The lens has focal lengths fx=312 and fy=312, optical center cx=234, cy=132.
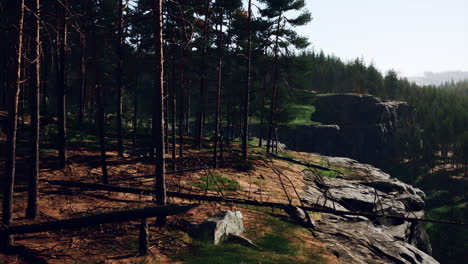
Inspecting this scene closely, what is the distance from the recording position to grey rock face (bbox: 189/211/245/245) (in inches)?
412

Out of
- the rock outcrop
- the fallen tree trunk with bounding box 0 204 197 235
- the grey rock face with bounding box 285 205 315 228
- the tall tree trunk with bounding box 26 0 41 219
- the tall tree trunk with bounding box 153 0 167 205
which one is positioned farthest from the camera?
the grey rock face with bounding box 285 205 315 228

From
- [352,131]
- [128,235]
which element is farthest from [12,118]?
[352,131]

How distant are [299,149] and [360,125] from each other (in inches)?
742

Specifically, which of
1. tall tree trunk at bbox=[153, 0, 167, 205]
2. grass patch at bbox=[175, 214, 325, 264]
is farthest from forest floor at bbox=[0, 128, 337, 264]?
tall tree trunk at bbox=[153, 0, 167, 205]

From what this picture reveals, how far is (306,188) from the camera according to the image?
21.6 m

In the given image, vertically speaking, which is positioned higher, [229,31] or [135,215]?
[229,31]

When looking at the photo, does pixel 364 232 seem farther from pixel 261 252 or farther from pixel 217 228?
pixel 217 228

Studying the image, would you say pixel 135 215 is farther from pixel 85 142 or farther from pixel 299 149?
pixel 299 149

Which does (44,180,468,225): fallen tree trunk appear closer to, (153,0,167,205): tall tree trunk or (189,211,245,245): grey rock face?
(189,211,245,245): grey rock face

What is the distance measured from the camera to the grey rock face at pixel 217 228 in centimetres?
1047

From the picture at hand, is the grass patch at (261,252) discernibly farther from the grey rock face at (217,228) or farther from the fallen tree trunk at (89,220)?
the fallen tree trunk at (89,220)

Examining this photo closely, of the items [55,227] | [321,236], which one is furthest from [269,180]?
[55,227]

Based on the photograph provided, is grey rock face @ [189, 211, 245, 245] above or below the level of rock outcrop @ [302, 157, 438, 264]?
above

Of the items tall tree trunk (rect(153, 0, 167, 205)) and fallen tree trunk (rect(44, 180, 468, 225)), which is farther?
fallen tree trunk (rect(44, 180, 468, 225))
